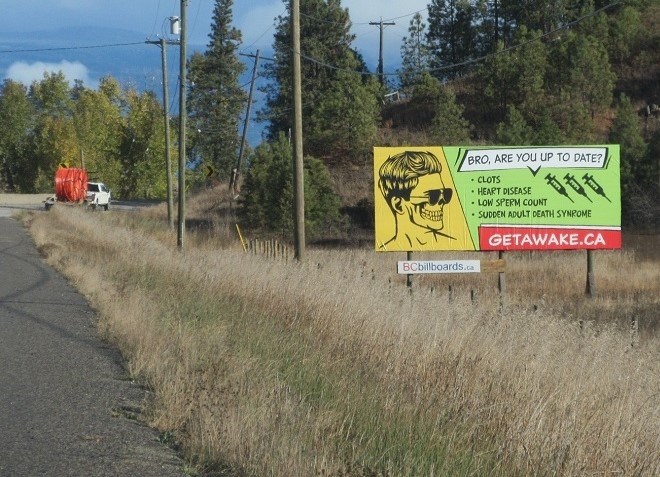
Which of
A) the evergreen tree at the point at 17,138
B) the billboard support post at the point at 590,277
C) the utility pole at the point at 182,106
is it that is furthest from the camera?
the evergreen tree at the point at 17,138

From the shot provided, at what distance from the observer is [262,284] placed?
1380cm

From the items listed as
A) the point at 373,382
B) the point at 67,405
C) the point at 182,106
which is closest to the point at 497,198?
the point at 182,106

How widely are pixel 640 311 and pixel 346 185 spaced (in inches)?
1460

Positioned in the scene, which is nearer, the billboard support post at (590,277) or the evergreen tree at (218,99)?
the billboard support post at (590,277)

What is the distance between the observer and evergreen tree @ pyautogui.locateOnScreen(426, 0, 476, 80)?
78938mm

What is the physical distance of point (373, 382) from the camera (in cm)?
795

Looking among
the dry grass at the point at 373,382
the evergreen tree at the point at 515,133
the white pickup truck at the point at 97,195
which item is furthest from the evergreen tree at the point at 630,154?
the white pickup truck at the point at 97,195

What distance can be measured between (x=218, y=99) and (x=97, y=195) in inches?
882

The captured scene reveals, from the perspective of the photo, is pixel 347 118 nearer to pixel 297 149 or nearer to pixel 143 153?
A: pixel 297 149

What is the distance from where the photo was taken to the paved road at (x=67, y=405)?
239 inches

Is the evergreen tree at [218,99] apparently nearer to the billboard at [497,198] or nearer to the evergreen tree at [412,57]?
the evergreen tree at [412,57]

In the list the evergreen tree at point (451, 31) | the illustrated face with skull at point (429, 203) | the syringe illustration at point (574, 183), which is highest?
the evergreen tree at point (451, 31)

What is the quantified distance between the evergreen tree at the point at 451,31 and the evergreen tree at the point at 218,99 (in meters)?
18.5

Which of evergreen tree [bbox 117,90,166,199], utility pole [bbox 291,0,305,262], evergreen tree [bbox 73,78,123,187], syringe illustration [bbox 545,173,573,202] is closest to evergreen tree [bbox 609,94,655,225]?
syringe illustration [bbox 545,173,573,202]
